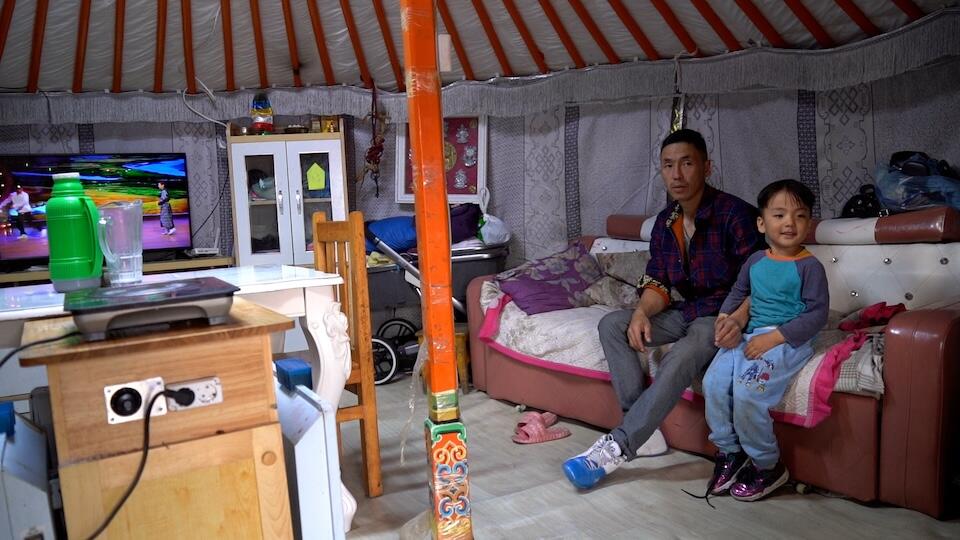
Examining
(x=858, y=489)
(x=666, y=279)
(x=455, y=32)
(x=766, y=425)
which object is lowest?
(x=858, y=489)

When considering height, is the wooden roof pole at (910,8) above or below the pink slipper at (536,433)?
above

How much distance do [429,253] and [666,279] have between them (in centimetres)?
111

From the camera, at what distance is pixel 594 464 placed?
2307mm

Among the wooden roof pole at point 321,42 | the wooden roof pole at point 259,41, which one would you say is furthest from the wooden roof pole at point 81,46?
the wooden roof pole at point 321,42

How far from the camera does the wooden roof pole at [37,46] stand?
320 centimetres

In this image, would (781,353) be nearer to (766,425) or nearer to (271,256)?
(766,425)

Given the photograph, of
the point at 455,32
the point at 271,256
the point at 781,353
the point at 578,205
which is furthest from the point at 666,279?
the point at 271,256

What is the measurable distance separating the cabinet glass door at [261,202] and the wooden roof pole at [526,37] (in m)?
1.43

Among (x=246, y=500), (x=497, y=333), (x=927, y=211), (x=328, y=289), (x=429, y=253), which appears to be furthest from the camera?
(x=497, y=333)

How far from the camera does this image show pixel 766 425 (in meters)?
2.12

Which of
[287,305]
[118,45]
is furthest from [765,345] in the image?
[118,45]

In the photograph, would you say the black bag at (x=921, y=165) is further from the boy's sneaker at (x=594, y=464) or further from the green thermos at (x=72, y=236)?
the green thermos at (x=72, y=236)

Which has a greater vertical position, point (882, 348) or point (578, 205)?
point (578, 205)

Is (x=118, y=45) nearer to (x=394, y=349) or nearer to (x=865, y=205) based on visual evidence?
(x=394, y=349)
